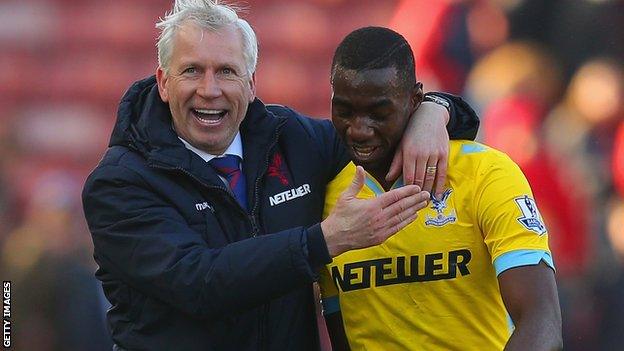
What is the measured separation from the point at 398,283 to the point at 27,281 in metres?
1.81

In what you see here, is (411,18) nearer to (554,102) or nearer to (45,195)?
(554,102)

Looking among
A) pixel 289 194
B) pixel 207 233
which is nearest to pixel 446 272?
pixel 289 194

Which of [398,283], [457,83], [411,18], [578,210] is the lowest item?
[578,210]

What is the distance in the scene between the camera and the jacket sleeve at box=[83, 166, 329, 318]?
→ 7.79ft

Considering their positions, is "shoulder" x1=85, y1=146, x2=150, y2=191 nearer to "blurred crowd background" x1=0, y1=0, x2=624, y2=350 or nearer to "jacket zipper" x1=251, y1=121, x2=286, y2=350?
"jacket zipper" x1=251, y1=121, x2=286, y2=350

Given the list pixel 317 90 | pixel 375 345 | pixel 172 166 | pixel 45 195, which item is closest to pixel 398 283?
pixel 375 345

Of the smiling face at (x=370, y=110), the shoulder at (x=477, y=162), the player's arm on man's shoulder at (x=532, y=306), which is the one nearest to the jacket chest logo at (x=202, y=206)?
the smiling face at (x=370, y=110)

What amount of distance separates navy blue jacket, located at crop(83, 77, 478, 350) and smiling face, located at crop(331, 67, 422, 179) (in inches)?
10.0

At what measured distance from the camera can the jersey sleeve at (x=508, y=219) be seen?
2.40 meters

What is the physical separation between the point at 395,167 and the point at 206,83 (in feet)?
1.65

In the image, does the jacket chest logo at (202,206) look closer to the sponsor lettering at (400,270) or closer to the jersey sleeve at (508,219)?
the sponsor lettering at (400,270)

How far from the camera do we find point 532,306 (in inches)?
92.0

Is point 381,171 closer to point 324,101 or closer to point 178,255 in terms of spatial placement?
point 178,255

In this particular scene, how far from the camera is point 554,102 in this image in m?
4.07
